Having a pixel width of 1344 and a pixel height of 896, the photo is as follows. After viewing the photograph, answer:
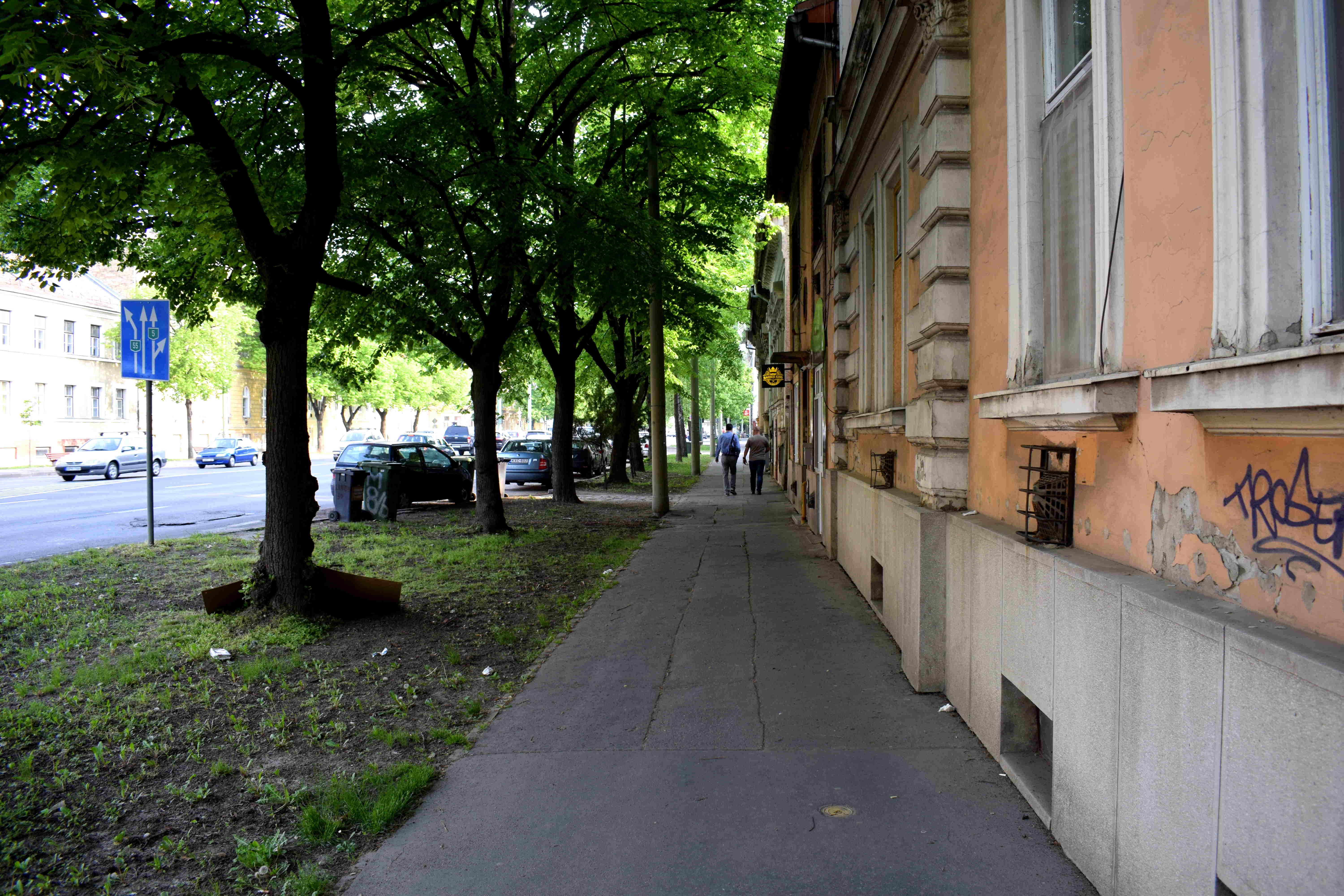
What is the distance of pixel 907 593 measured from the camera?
5.98 m

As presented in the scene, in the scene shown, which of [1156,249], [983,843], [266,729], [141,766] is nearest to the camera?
[1156,249]

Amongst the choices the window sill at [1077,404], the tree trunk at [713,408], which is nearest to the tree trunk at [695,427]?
the tree trunk at [713,408]

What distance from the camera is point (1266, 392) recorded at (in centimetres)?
214

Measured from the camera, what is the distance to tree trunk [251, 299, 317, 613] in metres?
7.70

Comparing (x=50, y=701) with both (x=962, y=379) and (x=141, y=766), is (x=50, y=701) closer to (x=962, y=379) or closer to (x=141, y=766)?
(x=141, y=766)

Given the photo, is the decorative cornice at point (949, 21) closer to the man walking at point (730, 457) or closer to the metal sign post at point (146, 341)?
the metal sign post at point (146, 341)

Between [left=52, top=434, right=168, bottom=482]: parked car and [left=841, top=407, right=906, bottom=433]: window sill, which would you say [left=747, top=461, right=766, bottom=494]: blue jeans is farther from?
[left=52, top=434, right=168, bottom=482]: parked car

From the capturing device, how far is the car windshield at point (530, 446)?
1094 inches

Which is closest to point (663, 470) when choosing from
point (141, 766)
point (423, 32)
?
point (423, 32)

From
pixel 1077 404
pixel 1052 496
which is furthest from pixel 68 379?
pixel 1077 404

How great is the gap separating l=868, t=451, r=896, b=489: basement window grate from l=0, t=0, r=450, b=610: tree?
16.3 feet

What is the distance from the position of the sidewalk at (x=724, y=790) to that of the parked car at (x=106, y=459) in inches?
1202

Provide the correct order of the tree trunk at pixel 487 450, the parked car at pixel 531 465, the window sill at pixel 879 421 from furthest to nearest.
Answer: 1. the parked car at pixel 531 465
2. the tree trunk at pixel 487 450
3. the window sill at pixel 879 421

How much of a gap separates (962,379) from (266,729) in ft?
14.7
